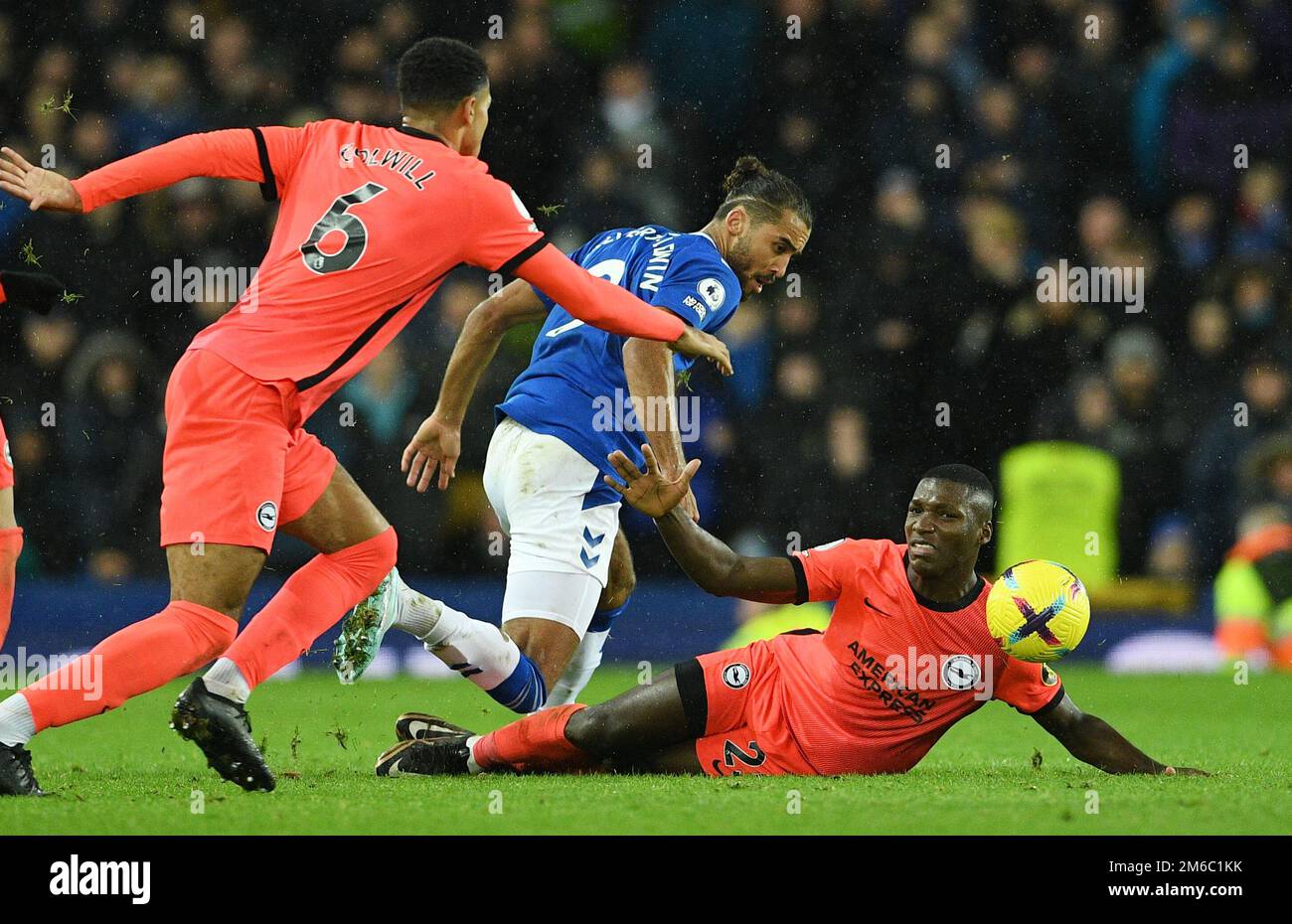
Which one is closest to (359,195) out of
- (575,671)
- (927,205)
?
(575,671)

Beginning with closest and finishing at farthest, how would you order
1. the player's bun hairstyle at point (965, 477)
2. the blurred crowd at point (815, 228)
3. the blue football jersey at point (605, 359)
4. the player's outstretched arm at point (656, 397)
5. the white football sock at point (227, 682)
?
the white football sock at point (227, 682) → the player's bun hairstyle at point (965, 477) → the player's outstretched arm at point (656, 397) → the blue football jersey at point (605, 359) → the blurred crowd at point (815, 228)

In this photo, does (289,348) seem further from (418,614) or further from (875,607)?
(875,607)

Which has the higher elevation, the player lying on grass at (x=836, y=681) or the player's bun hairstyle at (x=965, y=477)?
the player's bun hairstyle at (x=965, y=477)

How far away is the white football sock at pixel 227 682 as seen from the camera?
4352 mm

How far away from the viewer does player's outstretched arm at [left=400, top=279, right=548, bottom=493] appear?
5.72 metres

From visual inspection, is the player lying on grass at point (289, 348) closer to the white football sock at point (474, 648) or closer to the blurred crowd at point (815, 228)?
the white football sock at point (474, 648)

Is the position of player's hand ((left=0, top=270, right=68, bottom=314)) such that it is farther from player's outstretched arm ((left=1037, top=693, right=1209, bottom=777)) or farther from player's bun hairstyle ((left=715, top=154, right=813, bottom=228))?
player's outstretched arm ((left=1037, top=693, right=1209, bottom=777))

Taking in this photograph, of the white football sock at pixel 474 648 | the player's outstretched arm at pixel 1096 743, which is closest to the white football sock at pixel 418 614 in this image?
the white football sock at pixel 474 648

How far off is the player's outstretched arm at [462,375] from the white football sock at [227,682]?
4.45 ft

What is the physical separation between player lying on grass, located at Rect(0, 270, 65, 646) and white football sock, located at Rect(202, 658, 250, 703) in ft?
3.52

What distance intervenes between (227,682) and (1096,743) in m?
2.46

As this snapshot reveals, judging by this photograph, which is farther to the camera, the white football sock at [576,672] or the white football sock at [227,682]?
the white football sock at [576,672]

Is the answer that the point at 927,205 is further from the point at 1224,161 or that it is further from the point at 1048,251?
the point at 1224,161

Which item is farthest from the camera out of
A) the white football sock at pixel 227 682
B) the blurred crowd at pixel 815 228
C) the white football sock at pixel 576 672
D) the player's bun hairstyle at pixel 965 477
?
the blurred crowd at pixel 815 228
